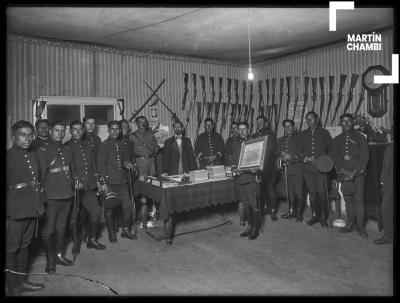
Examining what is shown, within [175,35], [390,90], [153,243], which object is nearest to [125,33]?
[175,35]

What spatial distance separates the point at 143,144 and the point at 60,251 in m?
2.41

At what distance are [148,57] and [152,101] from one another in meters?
0.95

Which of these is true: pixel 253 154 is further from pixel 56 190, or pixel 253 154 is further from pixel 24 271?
pixel 24 271

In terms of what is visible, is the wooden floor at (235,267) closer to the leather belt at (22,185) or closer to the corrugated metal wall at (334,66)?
the leather belt at (22,185)

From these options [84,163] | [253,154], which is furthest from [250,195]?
[84,163]

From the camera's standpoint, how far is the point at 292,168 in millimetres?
5691

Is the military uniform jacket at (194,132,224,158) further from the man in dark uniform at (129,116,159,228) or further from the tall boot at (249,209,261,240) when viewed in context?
the tall boot at (249,209,261,240)

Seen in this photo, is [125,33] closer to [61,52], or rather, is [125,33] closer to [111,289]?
[61,52]

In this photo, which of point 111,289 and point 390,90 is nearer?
point 111,289

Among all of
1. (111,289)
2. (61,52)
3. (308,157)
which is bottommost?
(111,289)

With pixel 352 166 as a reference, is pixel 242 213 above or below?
below

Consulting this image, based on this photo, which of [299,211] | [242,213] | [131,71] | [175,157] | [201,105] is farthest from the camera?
[201,105]
